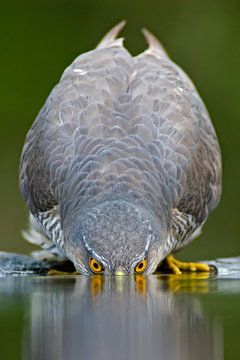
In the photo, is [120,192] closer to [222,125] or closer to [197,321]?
[197,321]

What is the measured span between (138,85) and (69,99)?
1.78 ft

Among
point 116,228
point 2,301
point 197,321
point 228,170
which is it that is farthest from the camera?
point 228,170

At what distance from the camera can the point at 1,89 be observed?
44.5 ft

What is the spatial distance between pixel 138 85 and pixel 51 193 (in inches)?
42.5

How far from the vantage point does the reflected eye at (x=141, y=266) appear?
544cm

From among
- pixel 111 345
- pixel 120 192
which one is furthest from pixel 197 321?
pixel 120 192

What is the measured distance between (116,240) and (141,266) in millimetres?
266

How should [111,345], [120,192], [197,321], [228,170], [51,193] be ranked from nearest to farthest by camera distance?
1. [111,345]
2. [197,321]
3. [120,192]
4. [51,193]
5. [228,170]

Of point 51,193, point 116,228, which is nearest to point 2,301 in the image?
point 116,228

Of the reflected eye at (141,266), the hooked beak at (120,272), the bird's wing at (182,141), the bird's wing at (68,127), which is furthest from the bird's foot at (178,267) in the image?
the hooked beak at (120,272)

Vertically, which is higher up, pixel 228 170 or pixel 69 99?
pixel 69 99

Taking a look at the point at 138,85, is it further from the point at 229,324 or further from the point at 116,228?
the point at 229,324

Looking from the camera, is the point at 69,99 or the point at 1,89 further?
the point at 1,89

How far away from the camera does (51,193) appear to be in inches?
264
